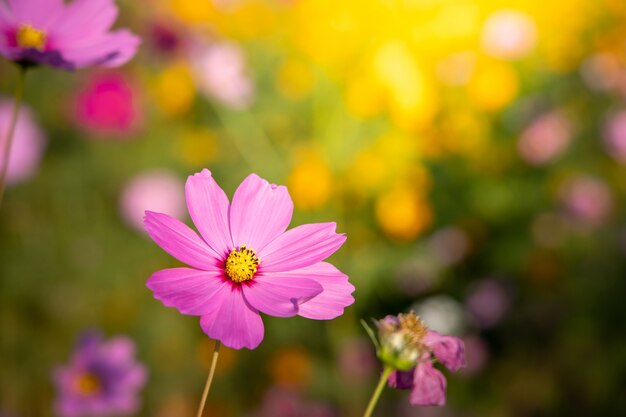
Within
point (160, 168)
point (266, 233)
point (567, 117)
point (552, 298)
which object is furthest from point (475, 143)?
point (266, 233)

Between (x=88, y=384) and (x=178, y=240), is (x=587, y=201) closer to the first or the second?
(x=88, y=384)

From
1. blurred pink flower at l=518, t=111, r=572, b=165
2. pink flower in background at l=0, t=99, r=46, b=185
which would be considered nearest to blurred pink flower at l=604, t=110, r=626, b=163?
blurred pink flower at l=518, t=111, r=572, b=165

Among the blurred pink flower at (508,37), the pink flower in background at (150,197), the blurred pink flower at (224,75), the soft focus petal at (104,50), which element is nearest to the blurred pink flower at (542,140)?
the blurred pink flower at (508,37)

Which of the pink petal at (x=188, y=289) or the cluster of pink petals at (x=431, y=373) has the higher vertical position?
the pink petal at (x=188, y=289)

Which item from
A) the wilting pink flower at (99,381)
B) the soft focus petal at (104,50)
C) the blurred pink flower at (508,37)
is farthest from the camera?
the blurred pink flower at (508,37)

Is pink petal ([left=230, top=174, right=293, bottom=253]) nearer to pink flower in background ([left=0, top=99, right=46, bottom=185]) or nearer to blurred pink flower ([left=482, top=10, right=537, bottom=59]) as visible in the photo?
pink flower in background ([left=0, top=99, right=46, bottom=185])

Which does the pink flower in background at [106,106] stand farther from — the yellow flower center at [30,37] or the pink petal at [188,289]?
the pink petal at [188,289]

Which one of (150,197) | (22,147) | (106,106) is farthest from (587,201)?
(22,147)
